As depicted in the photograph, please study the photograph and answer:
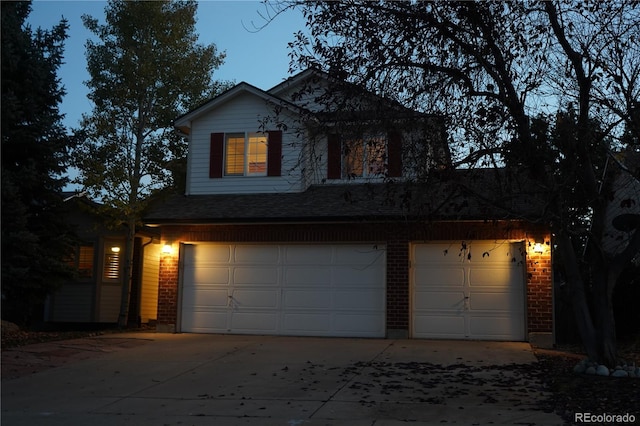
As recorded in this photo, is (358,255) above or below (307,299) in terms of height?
above

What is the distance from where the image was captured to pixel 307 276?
14438 mm

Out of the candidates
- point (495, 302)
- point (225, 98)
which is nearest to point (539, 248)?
point (495, 302)

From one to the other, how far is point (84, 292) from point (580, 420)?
15.6m

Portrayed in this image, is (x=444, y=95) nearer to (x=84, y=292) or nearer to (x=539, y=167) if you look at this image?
(x=539, y=167)

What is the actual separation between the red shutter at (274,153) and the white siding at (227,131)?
0.13 meters

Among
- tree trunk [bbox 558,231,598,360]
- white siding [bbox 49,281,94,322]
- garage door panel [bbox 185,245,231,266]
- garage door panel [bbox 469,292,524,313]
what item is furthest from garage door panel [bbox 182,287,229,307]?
tree trunk [bbox 558,231,598,360]

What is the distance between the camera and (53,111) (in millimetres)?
13344

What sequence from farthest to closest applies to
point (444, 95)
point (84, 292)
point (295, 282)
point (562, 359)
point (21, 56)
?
point (84, 292) < point (295, 282) < point (21, 56) < point (562, 359) < point (444, 95)

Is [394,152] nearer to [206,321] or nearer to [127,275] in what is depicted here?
[206,321]

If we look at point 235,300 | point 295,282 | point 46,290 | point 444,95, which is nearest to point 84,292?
point 46,290

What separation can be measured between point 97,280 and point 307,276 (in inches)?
300

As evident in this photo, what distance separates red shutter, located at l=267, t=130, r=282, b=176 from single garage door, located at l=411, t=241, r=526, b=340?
4.48m

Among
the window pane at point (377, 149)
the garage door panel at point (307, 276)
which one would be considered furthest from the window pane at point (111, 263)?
the window pane at point (377, 149)

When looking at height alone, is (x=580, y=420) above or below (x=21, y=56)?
below
